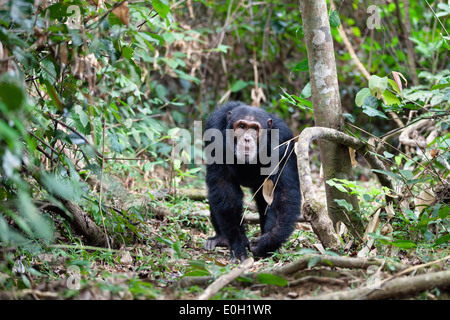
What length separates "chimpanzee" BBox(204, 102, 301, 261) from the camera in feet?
15.3

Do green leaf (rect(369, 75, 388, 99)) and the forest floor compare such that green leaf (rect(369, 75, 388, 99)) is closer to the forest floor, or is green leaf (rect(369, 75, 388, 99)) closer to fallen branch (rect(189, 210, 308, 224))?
the forest floor

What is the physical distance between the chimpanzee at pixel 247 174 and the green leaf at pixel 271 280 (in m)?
1.65

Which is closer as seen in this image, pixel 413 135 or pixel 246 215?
pixel 246 215

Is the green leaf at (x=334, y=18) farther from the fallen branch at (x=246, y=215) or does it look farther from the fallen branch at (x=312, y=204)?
the fallen branch at (x=246, y=215)

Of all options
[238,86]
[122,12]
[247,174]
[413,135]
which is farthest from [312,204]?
[238,86]

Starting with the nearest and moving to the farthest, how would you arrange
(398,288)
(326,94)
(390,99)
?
(398,288), (390,99), (326,94)

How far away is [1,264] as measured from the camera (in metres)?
2.61

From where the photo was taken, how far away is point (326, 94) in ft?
14.0

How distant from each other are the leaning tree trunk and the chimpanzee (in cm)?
47

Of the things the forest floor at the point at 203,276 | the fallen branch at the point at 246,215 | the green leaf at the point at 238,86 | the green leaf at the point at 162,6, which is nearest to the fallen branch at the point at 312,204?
the forest floor at the point at 203,276

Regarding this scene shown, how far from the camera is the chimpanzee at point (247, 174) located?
466 centimetres

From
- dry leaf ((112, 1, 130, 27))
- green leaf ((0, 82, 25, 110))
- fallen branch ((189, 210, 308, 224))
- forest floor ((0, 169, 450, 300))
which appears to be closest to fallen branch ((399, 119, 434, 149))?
fallen branch ((189, 210, 308, 224))

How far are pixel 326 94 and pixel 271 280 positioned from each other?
207 centimetres

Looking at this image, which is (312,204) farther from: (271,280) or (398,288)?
(398,288)
